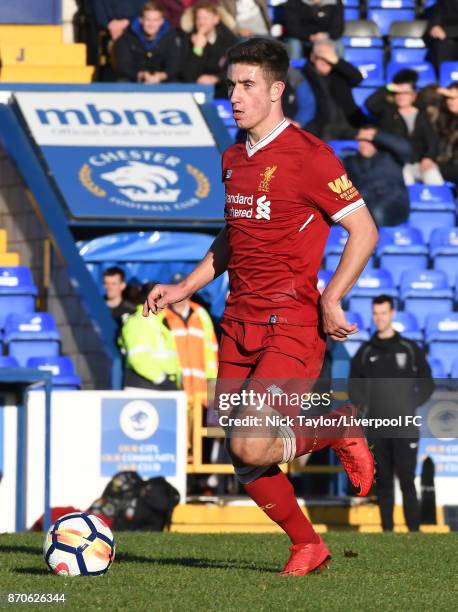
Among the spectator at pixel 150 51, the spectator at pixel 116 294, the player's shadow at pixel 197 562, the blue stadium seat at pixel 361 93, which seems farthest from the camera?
the blue stadium seat at pixel 361 93

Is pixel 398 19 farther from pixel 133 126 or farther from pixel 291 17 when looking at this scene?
pixel 133 126

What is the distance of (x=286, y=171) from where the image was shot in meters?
6.51

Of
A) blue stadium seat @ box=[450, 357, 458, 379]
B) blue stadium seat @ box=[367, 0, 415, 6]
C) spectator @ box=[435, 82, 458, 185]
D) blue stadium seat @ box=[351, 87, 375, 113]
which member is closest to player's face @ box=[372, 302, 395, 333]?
blue stadium seat @ box=[450, 357, 458, 379]

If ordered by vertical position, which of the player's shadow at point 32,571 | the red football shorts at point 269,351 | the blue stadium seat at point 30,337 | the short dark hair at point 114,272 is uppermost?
the short dark hair at point 114,272

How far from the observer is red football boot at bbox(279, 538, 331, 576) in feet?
21.6

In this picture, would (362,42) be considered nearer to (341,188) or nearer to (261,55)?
(261,55)

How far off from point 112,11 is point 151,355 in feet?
18.9

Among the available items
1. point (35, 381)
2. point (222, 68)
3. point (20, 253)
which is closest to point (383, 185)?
point (222, 68)

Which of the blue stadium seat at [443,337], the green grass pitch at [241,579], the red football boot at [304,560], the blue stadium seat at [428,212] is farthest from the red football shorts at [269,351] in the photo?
the blue stadium seat at [428,212]

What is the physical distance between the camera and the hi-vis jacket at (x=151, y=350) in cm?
1238

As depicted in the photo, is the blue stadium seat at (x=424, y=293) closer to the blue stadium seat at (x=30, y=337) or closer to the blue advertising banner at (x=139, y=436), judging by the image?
the blue stadium seat at (x=30, y=337)

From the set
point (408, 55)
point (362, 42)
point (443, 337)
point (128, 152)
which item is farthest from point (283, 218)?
point (408, 55)

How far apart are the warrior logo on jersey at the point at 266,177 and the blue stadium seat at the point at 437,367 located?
25.2 ft

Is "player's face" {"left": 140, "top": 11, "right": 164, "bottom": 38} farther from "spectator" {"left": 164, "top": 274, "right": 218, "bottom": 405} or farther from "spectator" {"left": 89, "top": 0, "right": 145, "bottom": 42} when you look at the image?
"spectator" {"left": 164, "top": 274, "right": 218, "bottom": 405}
